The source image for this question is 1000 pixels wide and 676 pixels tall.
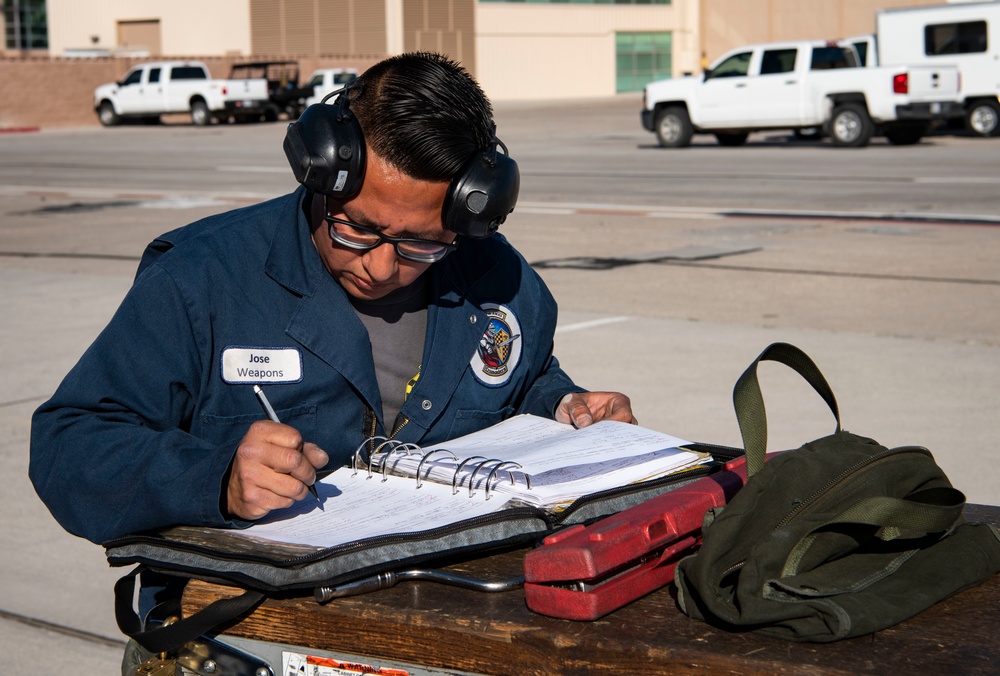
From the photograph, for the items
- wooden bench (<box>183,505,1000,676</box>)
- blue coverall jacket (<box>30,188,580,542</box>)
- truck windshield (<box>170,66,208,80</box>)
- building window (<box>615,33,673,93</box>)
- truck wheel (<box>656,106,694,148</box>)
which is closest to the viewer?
wooden bench (<box>183,505,1000,676</box>)

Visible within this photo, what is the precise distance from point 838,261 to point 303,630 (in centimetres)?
936

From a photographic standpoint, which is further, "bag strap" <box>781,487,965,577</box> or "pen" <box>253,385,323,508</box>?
"pen" <box>253,385,323,508</box>

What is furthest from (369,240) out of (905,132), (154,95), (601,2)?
(601,2)

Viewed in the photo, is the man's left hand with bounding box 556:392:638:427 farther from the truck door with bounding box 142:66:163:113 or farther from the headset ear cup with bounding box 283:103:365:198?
the truck door with bounding box 142:66:163:113

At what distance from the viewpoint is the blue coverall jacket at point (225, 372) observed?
2.03m

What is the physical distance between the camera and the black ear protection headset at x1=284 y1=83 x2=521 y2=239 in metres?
2.17

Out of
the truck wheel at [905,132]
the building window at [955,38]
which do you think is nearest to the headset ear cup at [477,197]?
the truck wheel at [905,132]

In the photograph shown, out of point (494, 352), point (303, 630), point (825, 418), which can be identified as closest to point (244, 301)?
point (494, 352)

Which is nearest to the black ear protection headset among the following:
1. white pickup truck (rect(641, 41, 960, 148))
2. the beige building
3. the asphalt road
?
the asphalt road

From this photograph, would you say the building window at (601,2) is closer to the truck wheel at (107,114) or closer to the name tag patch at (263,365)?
the truck wheel at (107,114)

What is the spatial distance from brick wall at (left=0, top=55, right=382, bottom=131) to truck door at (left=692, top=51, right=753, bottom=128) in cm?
2792

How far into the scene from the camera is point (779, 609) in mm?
1534

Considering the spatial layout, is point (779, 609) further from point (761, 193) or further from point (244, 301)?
point (761, 193)

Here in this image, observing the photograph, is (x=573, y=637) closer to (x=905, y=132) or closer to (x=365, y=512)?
(x=365, y=512)
